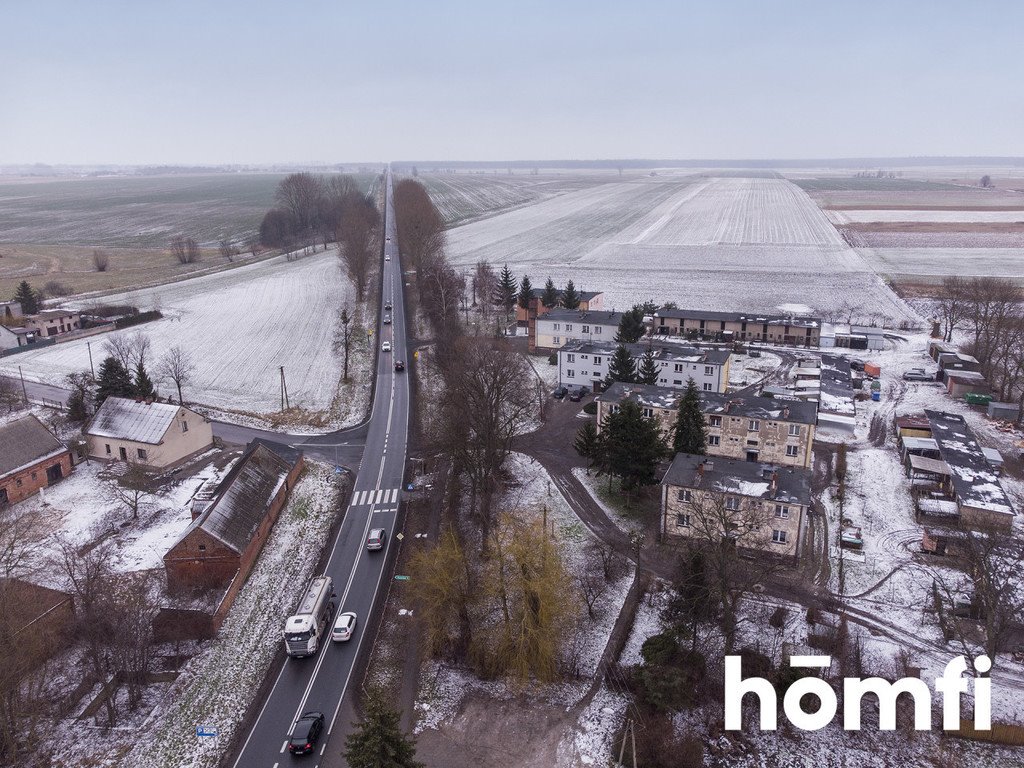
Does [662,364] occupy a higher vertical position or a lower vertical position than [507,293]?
lower

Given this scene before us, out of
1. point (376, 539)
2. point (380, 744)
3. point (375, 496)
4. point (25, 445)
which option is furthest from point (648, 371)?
point (25, 445)

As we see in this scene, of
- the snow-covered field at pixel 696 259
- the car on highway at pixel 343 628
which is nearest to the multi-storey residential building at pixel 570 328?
the snow-covered field at pixel 696 259

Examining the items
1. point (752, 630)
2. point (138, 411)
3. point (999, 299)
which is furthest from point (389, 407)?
point (999, 299)

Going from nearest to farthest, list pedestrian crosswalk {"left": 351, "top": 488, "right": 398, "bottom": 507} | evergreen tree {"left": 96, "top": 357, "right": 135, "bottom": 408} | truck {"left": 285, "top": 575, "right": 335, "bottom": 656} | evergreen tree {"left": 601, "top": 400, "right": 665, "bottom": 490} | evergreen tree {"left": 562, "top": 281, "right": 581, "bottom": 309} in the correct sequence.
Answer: truck {"left": 285, "top": 575, "right": 335, "bottom": 656}
evergreen tree {"left": 601, "top": 400, "right": 665, "bottom": 490}
pedestrian crosswalk {"left": 351, "top": 488, "right": 398, "bottom": 507}
evergreen tree {"left": 96, "top": 357, "right": 135, "bottom": 408}
evergreen tree {"left": 562, "top": 281, "right": 581, "bottom": 309}

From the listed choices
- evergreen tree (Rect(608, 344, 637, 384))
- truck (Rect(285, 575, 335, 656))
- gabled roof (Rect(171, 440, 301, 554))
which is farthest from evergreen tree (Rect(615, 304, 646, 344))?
truck (Rect(285, 575, 335, 656))

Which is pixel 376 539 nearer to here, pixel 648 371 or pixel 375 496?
pixel 375 496

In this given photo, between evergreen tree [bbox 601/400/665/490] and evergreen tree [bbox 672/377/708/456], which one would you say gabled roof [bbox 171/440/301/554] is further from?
evergreen tree [bbox 672/377/708/456]

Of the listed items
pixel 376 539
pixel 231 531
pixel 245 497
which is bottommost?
pixel 376 539
